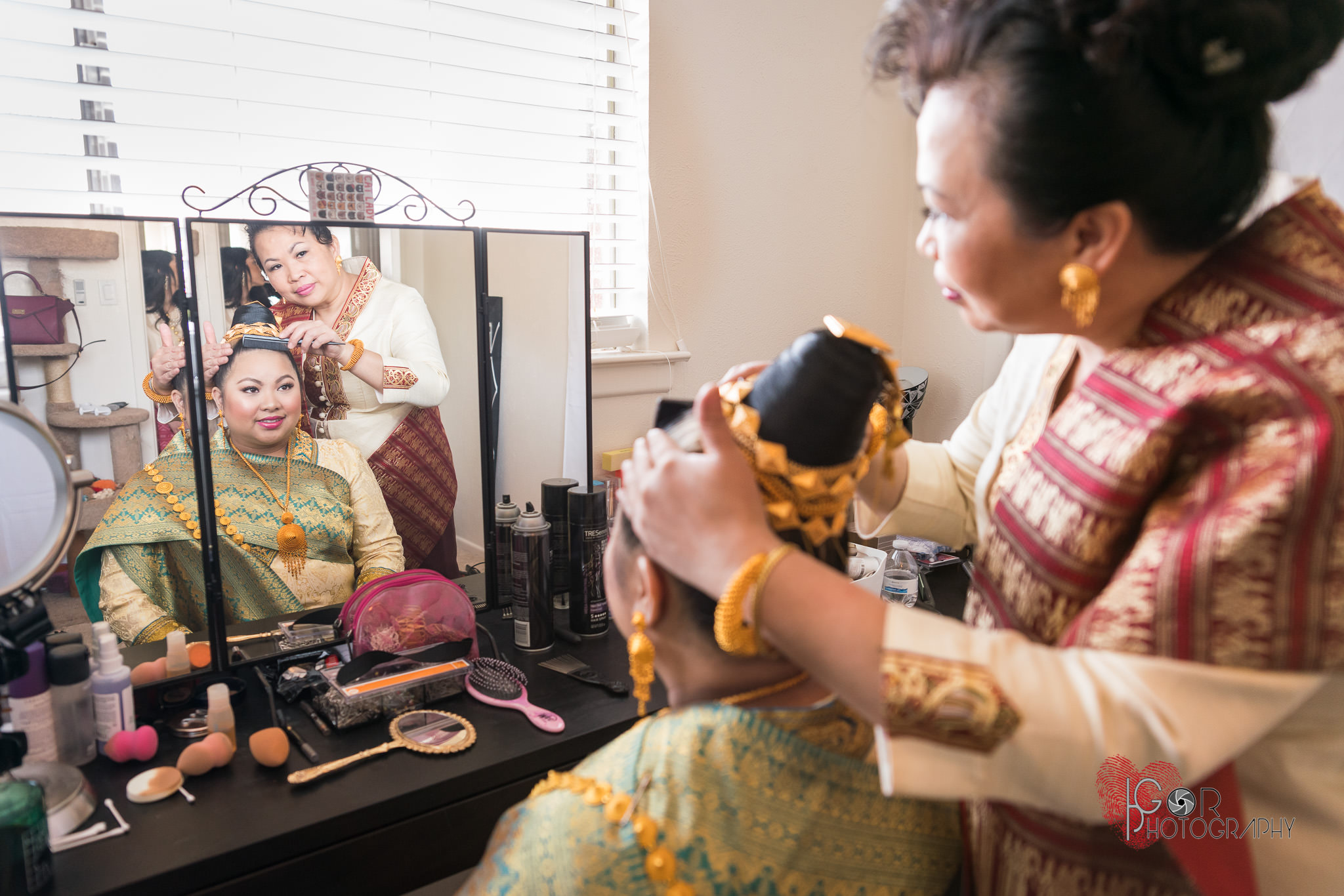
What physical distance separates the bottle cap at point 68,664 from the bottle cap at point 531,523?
0.60m

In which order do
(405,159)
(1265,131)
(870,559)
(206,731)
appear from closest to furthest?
(1265,131) < (206,731) < (405,159) < (870,559)

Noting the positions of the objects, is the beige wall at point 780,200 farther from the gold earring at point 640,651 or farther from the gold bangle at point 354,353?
the gold earring at point 640,651

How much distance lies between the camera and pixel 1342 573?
21.1 inches

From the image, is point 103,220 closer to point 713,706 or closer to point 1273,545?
point 713,706

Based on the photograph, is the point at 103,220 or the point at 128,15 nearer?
the point at 103,220

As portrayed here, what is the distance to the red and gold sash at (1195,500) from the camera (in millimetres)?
538

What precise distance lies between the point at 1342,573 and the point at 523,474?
124cm

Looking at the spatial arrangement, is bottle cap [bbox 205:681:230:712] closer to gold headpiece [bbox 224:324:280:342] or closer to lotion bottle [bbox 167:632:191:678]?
lotion bottle [bbox 167:632:191:678]

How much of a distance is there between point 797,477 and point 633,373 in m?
1.16

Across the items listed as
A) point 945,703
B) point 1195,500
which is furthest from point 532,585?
point 1195,500

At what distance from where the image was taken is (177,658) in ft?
3.82

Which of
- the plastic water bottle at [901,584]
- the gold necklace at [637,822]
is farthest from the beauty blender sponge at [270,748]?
the plastic water bottle at [901,584]

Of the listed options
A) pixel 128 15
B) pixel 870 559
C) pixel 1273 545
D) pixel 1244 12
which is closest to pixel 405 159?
pixel 128 15

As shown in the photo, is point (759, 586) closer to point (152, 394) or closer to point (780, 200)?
point (152, 394)
